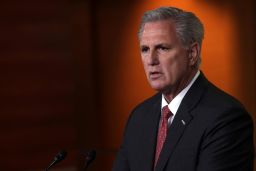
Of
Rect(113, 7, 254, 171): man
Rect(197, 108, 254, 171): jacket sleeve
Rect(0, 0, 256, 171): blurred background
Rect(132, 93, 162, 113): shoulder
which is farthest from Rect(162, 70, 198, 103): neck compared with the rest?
Rect(0, 0, 256, 171): blurred background

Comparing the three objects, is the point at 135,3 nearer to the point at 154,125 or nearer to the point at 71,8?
the point at 71,8

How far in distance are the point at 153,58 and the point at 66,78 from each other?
3.46 metres

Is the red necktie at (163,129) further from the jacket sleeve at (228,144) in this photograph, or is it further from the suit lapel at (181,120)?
the jacket sleeve at (228,144)

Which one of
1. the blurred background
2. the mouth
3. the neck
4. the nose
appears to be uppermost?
the nose

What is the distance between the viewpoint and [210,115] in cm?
238

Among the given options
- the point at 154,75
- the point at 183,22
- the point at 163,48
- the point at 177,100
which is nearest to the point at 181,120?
the point at 177,100

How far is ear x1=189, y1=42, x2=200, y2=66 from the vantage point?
102 inches

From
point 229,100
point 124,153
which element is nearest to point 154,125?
point 124,153

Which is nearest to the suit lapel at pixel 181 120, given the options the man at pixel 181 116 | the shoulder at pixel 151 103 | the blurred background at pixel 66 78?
the man at pixel 181 116

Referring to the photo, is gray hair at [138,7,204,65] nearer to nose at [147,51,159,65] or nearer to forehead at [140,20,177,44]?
forehead at [140,20,177,44]

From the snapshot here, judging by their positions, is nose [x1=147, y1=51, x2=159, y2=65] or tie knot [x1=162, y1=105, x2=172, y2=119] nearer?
nose [x1=147, y1=51, x2=159, y2=65]

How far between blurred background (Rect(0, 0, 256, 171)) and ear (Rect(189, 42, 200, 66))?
2.99 m

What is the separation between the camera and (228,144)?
2.29 meters

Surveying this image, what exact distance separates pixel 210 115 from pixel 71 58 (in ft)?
11.8
